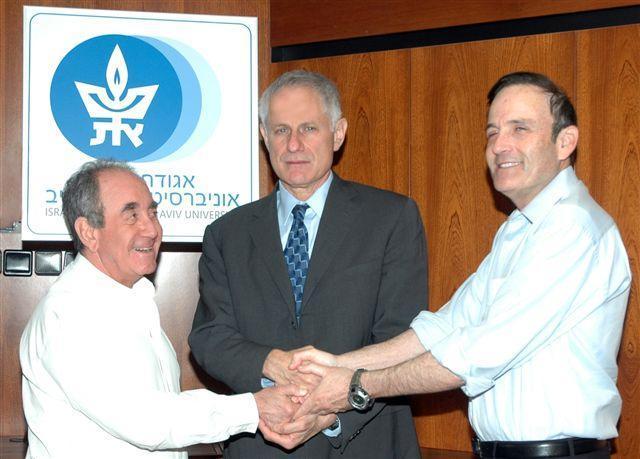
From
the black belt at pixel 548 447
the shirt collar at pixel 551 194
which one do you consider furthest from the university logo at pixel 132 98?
the black belt at pixel 548 447

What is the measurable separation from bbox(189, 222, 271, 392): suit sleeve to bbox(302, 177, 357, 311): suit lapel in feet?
0.83

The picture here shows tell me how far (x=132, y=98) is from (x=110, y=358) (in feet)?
6.16

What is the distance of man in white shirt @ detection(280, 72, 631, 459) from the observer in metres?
2.72

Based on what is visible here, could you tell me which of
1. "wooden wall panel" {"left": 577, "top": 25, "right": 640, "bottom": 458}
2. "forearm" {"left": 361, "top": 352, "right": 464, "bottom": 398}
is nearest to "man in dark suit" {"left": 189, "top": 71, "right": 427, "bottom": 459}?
"forearm" {"left": 361, "top": 352, "right": 464, "bottom": 398}

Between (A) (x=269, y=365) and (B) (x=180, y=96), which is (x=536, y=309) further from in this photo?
(B) (x=180, y=96)

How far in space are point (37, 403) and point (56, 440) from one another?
133 mm

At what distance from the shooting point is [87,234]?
3027 mm

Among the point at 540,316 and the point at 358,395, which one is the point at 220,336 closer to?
the point at 358,395

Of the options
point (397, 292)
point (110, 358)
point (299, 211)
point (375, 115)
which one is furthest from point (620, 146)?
point (110, 358)

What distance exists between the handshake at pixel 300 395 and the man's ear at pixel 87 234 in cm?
68

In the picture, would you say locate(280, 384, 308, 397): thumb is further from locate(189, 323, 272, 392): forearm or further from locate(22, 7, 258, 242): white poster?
locate(22, 7, 258, 242): white poster

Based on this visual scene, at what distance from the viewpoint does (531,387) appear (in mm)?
2750

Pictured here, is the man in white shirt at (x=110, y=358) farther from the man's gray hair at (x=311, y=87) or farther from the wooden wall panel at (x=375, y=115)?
the wooden wall panel at (x=375, y=115)

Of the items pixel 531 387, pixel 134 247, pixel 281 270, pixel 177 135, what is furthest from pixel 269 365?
pixel 177 135
